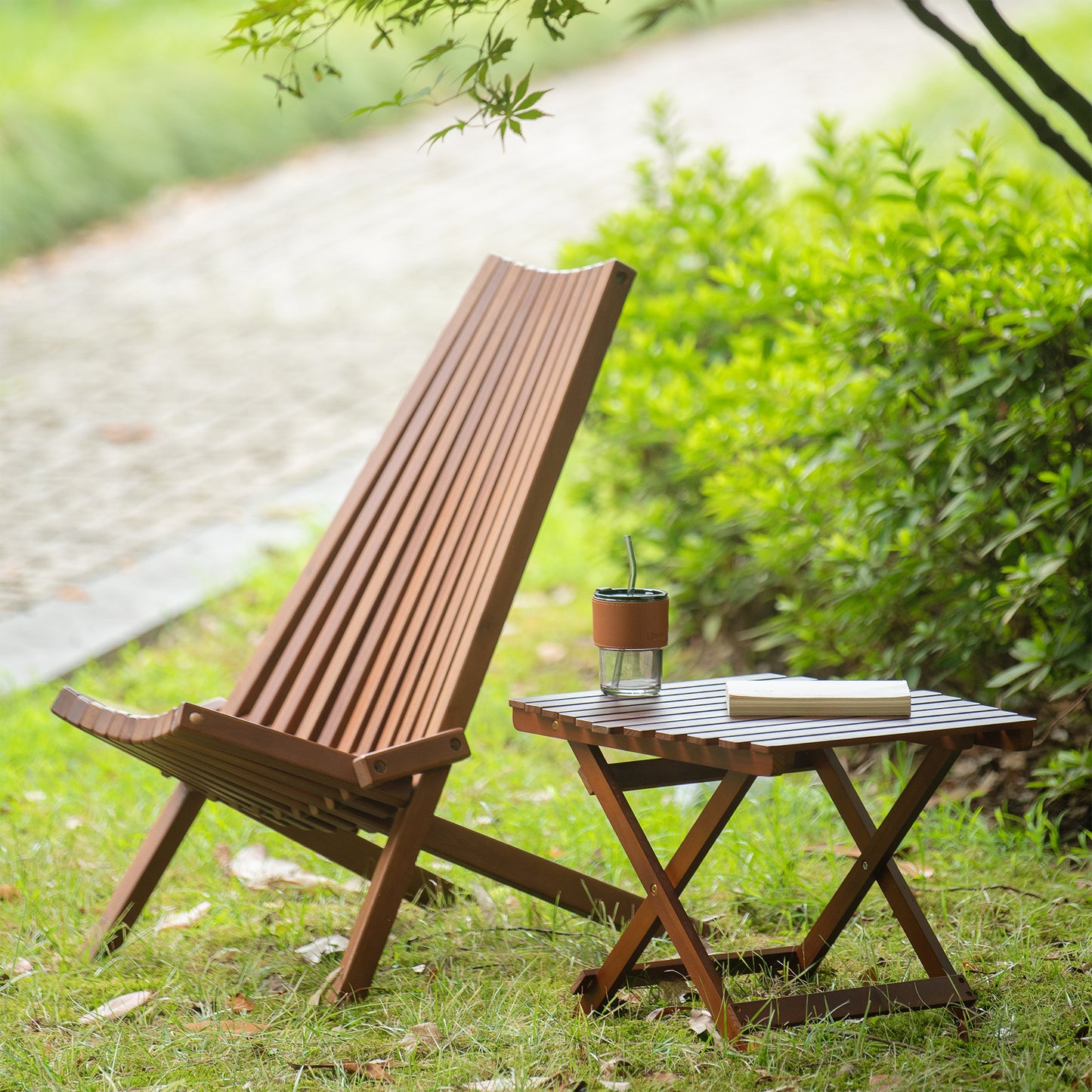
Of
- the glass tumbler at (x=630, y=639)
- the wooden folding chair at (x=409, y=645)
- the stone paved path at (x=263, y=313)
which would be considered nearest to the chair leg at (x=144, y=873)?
the wooden folding chair at (x=409, y=645)

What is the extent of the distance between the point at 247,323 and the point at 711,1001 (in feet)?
27.1

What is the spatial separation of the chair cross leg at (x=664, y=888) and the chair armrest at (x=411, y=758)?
230 mm

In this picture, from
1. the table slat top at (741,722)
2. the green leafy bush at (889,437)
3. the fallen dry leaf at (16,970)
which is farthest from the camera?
the green leafy bush at (889,437)

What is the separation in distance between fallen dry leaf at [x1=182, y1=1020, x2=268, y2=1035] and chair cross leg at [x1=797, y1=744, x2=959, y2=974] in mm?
1039

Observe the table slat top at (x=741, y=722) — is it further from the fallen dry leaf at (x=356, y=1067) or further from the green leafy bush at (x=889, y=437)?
the green leafy bush at (x=889, y=437)

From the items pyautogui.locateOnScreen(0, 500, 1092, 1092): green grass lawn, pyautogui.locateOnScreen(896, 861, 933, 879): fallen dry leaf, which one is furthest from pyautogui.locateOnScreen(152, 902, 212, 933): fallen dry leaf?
pyautogui.locateOnScreen(896, 861, 933, 879): fallen dry leaf

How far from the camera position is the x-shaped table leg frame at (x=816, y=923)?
2.19 metres

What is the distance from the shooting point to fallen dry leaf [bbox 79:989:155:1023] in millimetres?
2441

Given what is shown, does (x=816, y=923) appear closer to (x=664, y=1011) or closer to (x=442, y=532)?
(x=664, y=1011)

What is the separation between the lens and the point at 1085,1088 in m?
2.04

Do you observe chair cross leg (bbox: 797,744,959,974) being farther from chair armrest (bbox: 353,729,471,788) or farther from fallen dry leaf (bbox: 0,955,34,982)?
fallen dry leaf (bbox: 0,955,34,982)

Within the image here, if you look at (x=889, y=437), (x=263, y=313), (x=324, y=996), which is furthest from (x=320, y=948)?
(x=263, y=313)

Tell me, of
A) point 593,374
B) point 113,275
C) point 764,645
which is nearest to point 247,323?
point 113,275

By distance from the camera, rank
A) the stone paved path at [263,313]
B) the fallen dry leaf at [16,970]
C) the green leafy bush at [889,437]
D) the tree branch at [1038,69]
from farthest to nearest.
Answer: the stone paved path at [263,313], the green leafy bush at [889,437], the fallen dry leaf at [16,970], the tree branch at [1038,69]
